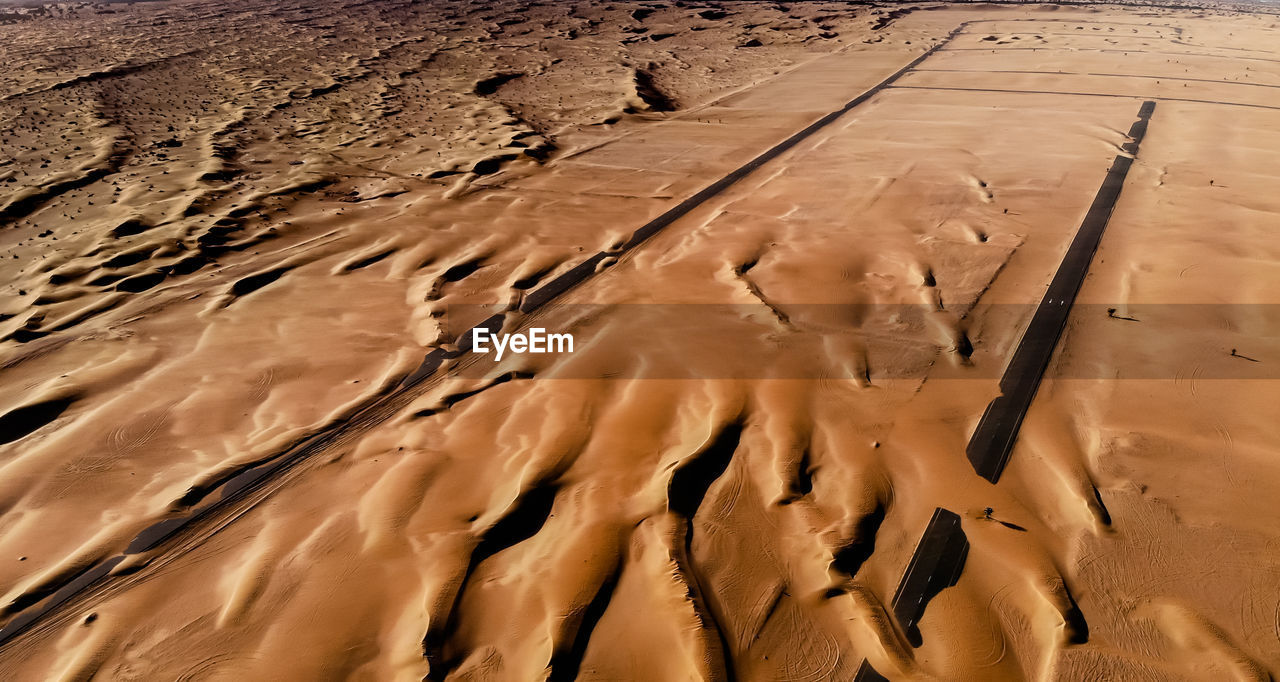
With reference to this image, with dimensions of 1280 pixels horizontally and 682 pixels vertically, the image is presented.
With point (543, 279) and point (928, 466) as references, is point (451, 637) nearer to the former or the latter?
point (928, 466)

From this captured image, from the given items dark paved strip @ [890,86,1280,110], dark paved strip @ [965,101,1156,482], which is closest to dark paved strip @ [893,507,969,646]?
dark paved strip @ [965,101,1156,482]

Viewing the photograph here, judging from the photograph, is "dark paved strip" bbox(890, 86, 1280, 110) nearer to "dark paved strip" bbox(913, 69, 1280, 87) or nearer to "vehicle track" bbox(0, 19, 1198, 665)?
"dark paved strip" bbox(913, 69, 1280, 87)

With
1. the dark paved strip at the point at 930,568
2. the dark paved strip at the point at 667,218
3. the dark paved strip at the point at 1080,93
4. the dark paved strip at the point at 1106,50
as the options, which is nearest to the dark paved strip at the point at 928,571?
the dark paved strip at the point at 930,568

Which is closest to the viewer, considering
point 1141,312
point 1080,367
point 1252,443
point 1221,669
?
point 1221,669

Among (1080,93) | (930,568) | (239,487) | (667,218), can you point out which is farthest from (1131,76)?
(239,487)

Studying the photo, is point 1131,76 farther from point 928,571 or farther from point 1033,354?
point 928,571

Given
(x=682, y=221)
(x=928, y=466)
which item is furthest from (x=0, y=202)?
(x=928, y=466)
